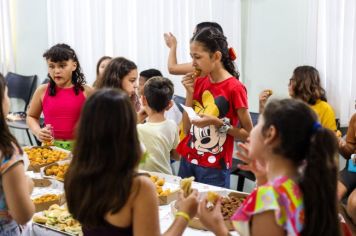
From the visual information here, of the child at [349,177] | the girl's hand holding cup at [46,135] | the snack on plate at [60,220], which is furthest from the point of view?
the child at [349,177]

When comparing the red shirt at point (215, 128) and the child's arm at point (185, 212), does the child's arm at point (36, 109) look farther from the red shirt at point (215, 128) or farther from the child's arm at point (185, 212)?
the child's arm at point (185, 212)

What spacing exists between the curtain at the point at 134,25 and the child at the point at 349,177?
146 cm

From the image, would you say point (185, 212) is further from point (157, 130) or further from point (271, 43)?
point (271, 43)

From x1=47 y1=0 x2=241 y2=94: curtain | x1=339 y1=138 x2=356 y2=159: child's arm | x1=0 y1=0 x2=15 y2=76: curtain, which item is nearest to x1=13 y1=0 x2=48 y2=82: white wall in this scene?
x1=0 y1=0 x2=15 y2=76: curtain

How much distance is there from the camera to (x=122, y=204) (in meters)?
1.46

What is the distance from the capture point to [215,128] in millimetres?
2721

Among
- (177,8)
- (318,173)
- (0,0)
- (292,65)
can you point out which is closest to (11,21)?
(0,0)

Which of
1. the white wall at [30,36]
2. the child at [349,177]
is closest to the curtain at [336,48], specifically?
the child at [349,177]

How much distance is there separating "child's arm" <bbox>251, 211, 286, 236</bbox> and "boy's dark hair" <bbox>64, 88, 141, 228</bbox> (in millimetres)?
405

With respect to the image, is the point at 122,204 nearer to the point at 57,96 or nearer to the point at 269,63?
the point at 57,96

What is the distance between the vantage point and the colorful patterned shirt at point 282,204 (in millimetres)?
1415

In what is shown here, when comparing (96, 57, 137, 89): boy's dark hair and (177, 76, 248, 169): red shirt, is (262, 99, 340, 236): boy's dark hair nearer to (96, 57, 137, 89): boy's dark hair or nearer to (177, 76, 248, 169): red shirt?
(177, 76, 248, 169): red shirt

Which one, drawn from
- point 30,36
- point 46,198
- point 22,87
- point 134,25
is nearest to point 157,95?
point 46,198

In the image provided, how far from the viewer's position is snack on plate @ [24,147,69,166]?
2.73 m
